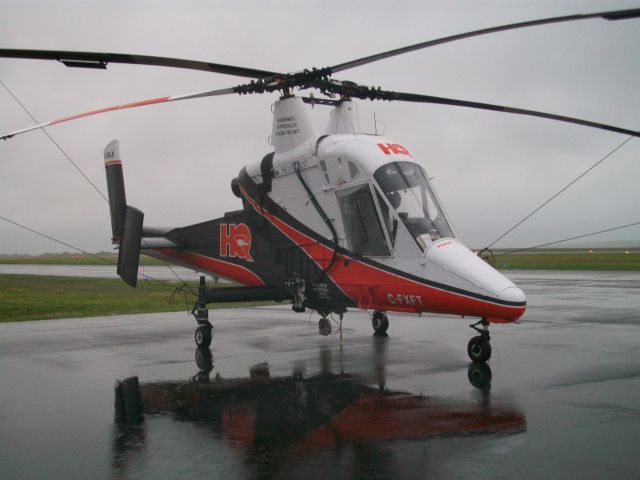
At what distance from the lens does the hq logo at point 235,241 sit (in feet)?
47.1

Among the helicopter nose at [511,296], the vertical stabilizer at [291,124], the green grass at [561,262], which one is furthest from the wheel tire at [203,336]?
the helicopter nose at [511,296]

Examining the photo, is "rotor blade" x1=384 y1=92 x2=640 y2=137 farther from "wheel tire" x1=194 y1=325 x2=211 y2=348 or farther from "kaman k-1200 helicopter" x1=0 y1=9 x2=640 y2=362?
"wheel tire" x1=194 y1=325 x2=211 y2=348

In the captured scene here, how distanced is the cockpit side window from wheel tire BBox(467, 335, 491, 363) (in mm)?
2123

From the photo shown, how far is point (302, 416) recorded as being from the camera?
7.61m

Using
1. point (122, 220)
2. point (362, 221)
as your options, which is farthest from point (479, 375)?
point (122, 220)

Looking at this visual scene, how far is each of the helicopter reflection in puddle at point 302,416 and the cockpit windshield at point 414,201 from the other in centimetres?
235

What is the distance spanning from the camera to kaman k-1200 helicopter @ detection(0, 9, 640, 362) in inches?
392

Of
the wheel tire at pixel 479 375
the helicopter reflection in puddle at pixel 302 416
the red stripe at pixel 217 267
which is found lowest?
the helicopter reflection in puddle at pixel 302 416

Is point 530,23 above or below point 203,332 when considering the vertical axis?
above

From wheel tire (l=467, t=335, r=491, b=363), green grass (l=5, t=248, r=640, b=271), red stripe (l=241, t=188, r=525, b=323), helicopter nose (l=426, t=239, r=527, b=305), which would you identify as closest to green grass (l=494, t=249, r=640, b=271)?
green grass (l=5, t=248, r=640, b=271)

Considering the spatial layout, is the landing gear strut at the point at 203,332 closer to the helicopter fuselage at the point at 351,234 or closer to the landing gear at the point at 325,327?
the helicopter fuselage at the point at 351,234

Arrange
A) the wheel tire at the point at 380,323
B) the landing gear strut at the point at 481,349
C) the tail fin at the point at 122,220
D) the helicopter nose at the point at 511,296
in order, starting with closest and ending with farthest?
the helicopter nose at the point at 511,296 → the landing gear strut at the point at 481,349 → the tail fin at the point at 122,220 → the wheel tire at the point at 380,323

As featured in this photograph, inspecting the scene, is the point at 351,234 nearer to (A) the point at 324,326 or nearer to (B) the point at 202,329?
(A) the point at 324,326

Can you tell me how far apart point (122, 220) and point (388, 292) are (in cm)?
623
